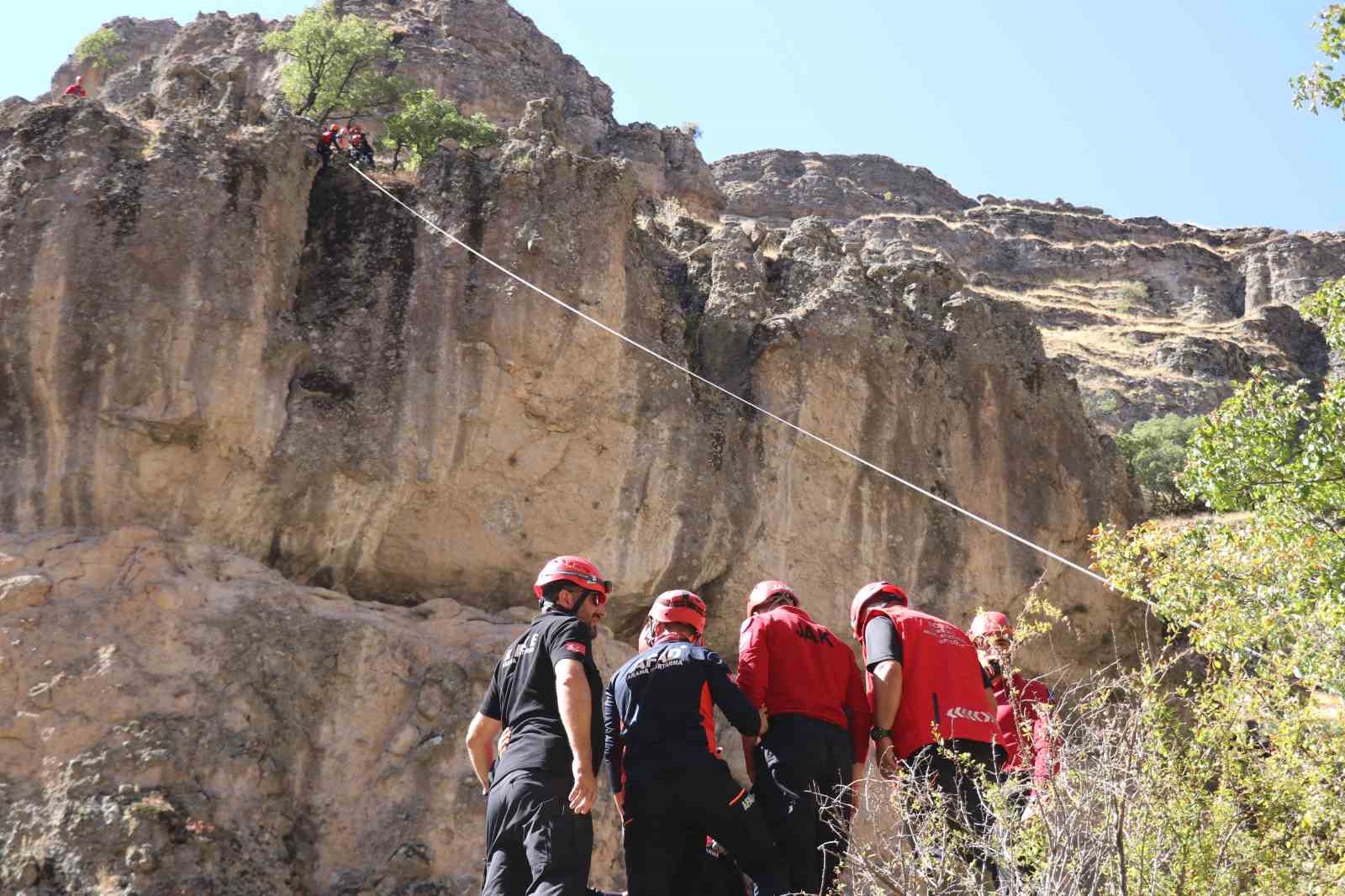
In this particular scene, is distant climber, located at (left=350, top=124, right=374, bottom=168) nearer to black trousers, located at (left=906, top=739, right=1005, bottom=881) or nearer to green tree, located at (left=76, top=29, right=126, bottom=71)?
black trousers, located at (left=906, top=739, right=1005, bottom=881)

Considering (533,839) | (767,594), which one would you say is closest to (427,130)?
(767,594)

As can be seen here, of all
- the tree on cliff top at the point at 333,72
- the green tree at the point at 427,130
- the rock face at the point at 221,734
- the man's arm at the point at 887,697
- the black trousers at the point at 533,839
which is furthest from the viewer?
the tree on cliff top at the point at 333,72

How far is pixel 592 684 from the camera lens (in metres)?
5.64

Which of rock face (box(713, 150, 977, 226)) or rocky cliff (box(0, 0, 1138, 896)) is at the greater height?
rock face (box(713, 150, 977, 226))

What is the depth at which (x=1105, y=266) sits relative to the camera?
5678 centimetres

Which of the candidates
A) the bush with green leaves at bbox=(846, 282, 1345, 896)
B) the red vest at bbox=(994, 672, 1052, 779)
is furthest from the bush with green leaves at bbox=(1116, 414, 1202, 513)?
the red vest at bbox=(994, 672, 1052, 779)

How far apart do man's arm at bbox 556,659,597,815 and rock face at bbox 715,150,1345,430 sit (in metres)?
37.0

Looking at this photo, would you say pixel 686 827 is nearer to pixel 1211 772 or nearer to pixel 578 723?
pixel 578 723

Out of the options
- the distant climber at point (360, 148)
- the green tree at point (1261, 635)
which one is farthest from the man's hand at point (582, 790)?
the distant climber at point (360, 148)

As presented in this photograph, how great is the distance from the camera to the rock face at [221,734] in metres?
8.12

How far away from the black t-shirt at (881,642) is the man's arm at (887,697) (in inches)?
1.6

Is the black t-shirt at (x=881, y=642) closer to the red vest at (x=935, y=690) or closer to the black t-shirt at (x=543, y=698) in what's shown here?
the red vest at (x=935, y=690)

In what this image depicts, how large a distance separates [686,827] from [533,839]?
0.82 m

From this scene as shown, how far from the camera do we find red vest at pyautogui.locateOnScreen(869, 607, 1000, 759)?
6254mm
